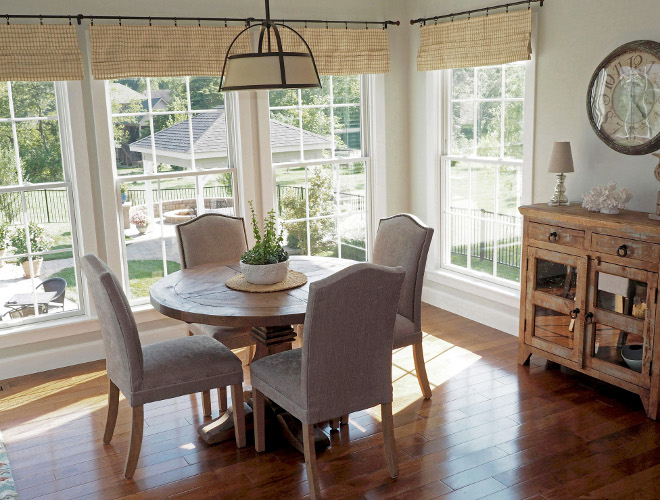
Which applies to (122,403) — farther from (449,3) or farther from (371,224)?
(449,3)

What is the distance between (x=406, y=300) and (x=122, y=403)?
175 cm

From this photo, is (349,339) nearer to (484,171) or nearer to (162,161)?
(162,161)

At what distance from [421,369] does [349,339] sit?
115 cm

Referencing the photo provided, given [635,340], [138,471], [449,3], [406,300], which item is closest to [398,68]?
[449,3]

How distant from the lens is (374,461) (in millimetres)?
3242

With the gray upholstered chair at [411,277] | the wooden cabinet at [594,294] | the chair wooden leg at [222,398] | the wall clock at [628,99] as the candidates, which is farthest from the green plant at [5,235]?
the wall clock at [628,99]

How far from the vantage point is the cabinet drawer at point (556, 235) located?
3861 mm

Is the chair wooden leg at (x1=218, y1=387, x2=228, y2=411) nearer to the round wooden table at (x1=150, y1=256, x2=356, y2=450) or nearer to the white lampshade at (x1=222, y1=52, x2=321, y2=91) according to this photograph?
the round wooden table at (x1=150, y1=256, x2=356, y2=450)

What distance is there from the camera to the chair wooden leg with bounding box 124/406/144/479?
3.11m

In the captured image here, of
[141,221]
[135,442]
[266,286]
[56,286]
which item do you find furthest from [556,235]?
[56,286]

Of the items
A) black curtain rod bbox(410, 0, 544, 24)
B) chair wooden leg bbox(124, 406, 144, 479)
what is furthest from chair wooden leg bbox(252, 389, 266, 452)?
black curtain rod bbox(410, 0, 544, 24)

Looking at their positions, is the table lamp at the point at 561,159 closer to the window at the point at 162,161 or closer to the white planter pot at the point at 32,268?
the window at the point at 162,161

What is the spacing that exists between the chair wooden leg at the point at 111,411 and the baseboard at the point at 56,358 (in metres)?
1.27

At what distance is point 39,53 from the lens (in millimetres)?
4223
